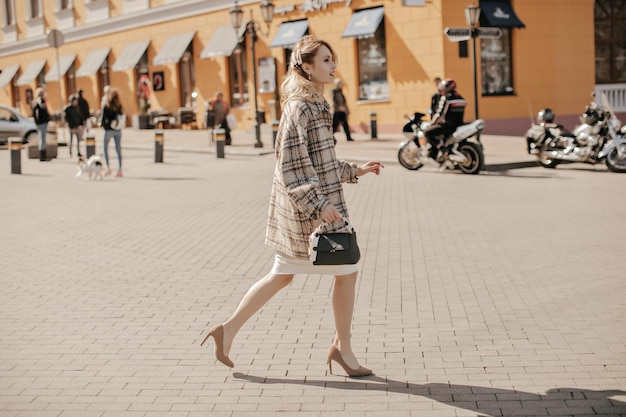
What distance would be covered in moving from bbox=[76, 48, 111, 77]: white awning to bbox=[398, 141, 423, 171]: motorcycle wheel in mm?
22863

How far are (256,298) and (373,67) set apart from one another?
880 inches

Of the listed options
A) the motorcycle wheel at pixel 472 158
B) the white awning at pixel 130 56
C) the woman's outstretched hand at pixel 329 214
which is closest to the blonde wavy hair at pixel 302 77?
the woman's outstretched hand at pixel 329 214

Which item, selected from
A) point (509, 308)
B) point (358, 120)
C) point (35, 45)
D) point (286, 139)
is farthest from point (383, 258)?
point (35, 45)

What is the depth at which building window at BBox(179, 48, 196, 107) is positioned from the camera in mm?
33000

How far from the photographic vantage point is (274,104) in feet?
91.7

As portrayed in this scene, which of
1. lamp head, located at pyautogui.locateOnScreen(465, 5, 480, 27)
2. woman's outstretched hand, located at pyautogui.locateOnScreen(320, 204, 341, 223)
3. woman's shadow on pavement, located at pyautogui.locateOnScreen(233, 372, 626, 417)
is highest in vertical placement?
lamp head, located at pyautogui.locateOnScreen(465, 5, 480, 27)

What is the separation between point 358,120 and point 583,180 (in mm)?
12915

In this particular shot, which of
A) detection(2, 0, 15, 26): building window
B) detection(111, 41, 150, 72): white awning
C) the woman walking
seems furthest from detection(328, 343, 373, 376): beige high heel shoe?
detection(2, 0, 15, 26): building window

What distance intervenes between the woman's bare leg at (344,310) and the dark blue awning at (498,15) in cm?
2092

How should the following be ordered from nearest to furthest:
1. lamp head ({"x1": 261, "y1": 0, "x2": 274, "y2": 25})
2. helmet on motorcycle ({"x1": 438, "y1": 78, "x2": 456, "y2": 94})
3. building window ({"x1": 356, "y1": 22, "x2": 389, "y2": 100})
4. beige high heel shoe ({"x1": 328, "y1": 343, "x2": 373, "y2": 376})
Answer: beige high heel shoe ({"x1": 328, "y1": 343, "x2": 373, "y2": 376}), helmet on motorcycle ({"x1": 438, "y1": 78, "x2": 456, "y2": 94}), lamp head ({"x1": 261, "y1": 0, "x2": 274, "y2": 25}), building window ({"x1": 356, "y1": 22, "x2": 389, "y2": 100})

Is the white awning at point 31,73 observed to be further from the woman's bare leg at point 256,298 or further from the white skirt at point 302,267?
the white skirt at point 302,267

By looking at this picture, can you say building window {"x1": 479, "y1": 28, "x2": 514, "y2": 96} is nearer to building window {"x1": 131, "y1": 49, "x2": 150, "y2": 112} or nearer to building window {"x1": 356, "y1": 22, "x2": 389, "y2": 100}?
building window {"x1": 356, "y1": 22, "x2": 389, "y2": 100}

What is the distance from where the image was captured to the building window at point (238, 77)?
30.8m

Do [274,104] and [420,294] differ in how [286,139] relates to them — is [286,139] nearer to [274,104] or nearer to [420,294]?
[420,294]
